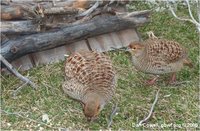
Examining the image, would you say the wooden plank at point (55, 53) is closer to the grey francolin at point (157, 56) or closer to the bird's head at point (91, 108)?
the grey francolin at point (157, 56)

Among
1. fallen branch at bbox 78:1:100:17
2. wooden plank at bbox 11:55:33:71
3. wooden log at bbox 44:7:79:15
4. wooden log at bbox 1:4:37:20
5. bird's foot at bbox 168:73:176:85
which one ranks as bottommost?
bird's foot at bbox 168:73:176:85

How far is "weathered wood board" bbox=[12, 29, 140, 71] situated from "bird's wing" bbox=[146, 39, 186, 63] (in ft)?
3.13

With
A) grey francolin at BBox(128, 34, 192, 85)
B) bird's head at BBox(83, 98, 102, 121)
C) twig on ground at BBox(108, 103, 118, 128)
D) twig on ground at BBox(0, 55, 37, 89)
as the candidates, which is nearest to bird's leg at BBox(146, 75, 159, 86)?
grey francolin at BBox(128, 34, 192, 85)

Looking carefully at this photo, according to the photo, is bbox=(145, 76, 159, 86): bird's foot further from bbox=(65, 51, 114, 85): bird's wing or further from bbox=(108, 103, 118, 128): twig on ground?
bbox=(65, 51, 114, 85): bird's wing

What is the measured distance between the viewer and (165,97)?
5.65 meters

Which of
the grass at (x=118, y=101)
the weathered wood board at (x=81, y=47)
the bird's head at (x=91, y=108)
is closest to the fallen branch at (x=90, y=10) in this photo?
the weathered wood board at (x=81, y=47)

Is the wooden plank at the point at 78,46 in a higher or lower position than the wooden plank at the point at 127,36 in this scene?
higher

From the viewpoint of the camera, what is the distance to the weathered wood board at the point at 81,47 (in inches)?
237

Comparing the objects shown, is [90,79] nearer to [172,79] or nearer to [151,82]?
[151,82]

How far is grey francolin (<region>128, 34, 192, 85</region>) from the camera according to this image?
223 inches

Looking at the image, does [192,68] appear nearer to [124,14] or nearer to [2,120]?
[124,14]

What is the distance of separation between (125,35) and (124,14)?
305 millimetres

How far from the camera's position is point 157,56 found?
5680 millimetres

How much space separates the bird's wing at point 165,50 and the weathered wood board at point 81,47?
95 centimetres
